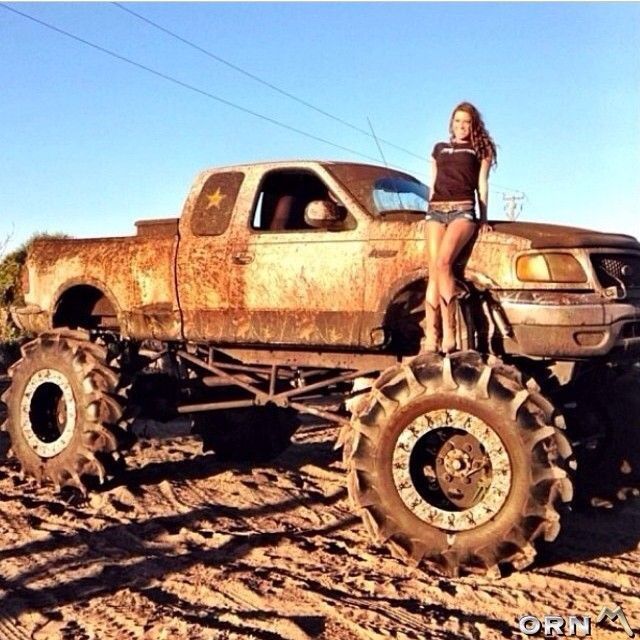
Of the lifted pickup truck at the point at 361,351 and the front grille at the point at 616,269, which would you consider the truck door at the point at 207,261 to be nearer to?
the lifted pickup truck at the point at 361,351

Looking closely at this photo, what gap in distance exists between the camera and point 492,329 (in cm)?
541

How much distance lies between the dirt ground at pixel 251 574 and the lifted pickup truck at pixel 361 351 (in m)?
0.32

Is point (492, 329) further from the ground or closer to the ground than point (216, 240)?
closer to the ground

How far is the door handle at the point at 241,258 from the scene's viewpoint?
6.27 meters

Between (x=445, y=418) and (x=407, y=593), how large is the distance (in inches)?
42.1

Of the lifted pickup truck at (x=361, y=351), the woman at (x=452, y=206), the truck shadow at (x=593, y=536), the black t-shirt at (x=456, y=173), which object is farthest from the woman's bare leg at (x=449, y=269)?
the truck shadow at (x=593, y=536)

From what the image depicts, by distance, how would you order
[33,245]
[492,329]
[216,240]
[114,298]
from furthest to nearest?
[33,245] < [114,298] < [216,240] < [492,329]

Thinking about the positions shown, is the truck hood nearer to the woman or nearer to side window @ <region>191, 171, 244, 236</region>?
the woman

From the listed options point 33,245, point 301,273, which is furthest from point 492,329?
point 33,245

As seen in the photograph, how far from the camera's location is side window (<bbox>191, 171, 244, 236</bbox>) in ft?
21.6

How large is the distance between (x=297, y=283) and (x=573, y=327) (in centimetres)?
202

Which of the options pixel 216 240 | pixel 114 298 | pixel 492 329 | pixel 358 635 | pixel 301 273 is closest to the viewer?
pixel 358 635

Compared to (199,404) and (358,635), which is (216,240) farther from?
(358,635)

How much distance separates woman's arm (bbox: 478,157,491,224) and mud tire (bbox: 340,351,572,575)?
1029 millimetres
